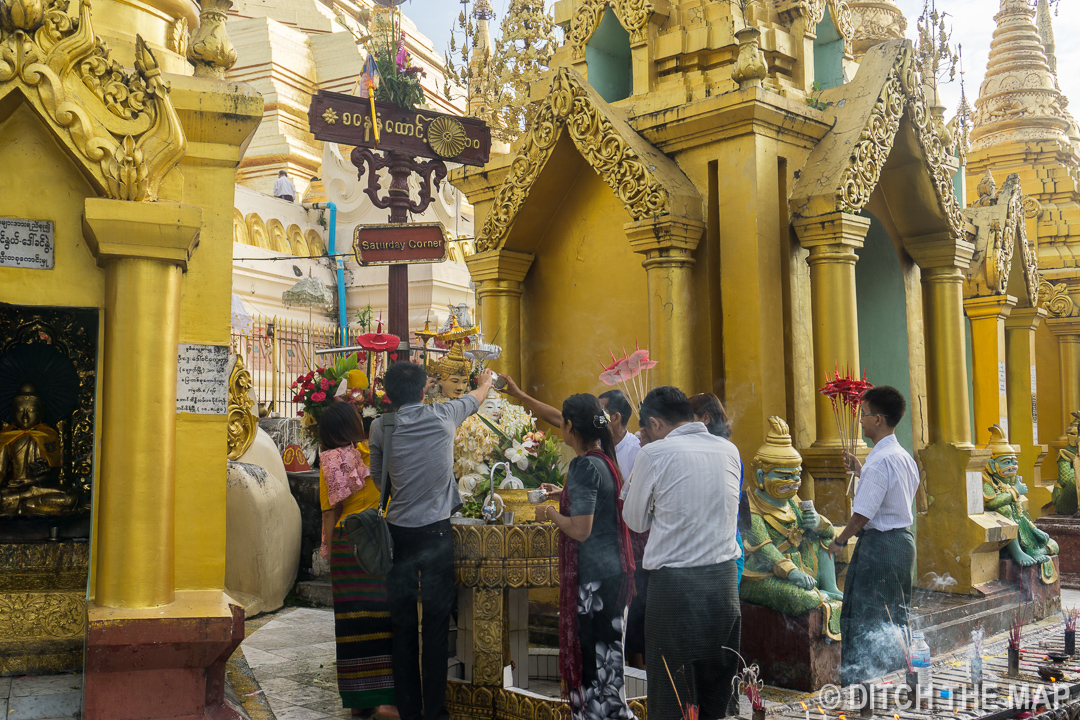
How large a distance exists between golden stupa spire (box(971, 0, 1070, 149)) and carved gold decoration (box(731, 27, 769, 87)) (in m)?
9.54

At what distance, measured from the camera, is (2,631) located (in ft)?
16.1

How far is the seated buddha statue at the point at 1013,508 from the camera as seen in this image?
7293 mm

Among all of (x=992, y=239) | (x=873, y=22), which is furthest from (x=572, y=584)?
(x=873, y=22)

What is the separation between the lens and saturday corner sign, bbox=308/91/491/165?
7.93 m

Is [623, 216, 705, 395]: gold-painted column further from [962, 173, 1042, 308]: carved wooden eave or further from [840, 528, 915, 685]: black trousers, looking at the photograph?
[962, 173, 1042, 308]: carved wooden eave

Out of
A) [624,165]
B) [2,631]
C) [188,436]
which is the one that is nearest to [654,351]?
[624,165]

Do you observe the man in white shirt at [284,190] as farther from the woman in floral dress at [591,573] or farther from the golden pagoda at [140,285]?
the woman in floral dress at [591,573]

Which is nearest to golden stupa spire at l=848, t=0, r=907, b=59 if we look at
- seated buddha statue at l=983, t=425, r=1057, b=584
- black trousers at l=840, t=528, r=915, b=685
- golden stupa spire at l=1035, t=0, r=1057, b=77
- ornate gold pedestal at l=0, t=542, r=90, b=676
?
seated buddha statue at l=983, t=425, r=1057, b=584

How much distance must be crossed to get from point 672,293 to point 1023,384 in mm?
6071

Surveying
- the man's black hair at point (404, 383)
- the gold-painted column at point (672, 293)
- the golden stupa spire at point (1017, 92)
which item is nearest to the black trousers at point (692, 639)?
the man's black hair at point (404, 383)

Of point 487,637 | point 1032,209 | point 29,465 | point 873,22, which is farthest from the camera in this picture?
point 1032,209

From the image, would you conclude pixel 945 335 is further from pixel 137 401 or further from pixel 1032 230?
pixel 1032 230

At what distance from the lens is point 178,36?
194 inches

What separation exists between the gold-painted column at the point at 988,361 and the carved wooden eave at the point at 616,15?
12.9ft
